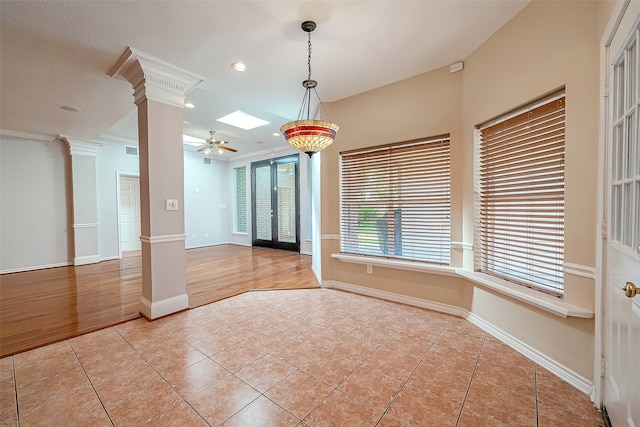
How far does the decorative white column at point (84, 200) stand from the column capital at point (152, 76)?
12.3 feet

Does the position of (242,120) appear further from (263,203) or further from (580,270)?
(580,270)

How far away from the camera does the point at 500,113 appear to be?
2305mm

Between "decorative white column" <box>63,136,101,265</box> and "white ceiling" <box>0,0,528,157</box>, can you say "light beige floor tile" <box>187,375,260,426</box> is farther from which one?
"decorative white column" <box>63,136,101,265</box>

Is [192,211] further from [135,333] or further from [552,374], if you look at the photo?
[552,374]

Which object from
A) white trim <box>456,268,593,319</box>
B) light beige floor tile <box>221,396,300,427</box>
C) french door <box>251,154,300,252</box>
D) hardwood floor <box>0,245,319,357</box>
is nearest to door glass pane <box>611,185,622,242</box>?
white trim <box>456,268,593,319</box>

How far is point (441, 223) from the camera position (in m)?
2.98

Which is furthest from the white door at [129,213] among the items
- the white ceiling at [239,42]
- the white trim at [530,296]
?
the white trim at [530,296]

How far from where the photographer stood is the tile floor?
151 centimetres

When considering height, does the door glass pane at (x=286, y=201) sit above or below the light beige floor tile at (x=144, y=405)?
above

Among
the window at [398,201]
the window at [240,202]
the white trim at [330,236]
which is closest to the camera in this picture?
the window at [398,201]

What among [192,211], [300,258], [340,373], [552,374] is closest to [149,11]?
[340,373]

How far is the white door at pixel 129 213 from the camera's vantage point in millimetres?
6875

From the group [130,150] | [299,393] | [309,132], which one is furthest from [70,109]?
[299,393]

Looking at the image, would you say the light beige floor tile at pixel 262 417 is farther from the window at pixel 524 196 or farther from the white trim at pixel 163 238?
the window at pixel 524 196
